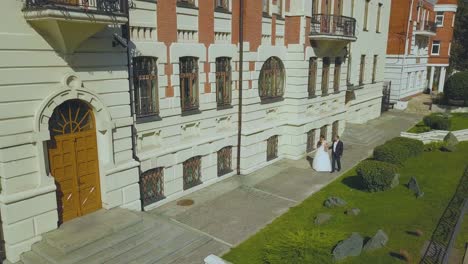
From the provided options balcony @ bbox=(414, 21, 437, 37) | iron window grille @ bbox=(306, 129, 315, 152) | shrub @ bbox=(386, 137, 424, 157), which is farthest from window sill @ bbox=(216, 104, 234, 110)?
balcony @ bbox=(414, 21, 437, 37)

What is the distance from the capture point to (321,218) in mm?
12109

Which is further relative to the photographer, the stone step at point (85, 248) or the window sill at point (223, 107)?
the window sill at point (223, 107)

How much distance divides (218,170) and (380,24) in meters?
Answer: 19.4

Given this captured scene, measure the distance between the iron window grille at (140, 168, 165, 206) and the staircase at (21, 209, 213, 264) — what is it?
1.73 metres

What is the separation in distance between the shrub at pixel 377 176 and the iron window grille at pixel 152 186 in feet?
25.6

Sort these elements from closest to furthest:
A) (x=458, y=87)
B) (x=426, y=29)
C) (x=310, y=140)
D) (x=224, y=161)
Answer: (x=224, y=161) → (x=310, y=140) → (x=458, y=87) → (x=426, y=29)

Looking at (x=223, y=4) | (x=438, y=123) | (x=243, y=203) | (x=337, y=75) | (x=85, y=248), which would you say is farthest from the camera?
(x=438, y=123)

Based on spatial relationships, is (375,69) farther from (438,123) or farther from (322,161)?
(322,161)

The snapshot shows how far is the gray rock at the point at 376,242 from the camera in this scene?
33.5ft

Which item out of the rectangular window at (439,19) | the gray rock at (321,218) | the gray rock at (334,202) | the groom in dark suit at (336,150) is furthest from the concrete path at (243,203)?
the rectangular window at (439,19)

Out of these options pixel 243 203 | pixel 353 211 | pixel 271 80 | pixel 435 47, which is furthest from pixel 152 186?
pixel 435 47

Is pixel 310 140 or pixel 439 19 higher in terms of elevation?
pixel 439 19

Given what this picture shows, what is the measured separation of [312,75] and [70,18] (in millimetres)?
14142

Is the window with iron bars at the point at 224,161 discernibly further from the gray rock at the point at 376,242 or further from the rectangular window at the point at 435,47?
the rectangular window at the point at 435,47
